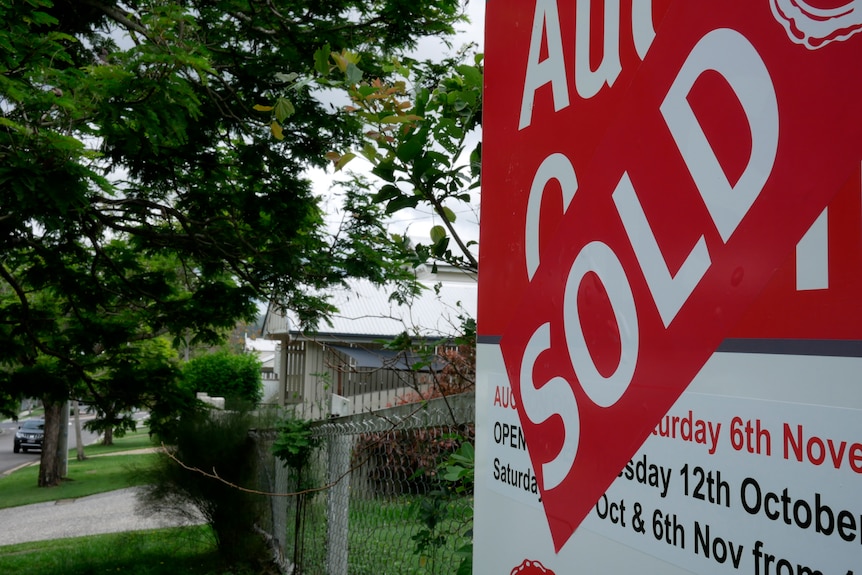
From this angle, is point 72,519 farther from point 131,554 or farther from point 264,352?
point 264,352

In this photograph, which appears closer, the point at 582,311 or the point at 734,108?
the point at 734,108

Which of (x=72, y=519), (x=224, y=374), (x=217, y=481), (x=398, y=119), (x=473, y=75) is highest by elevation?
(x=473, y=75)

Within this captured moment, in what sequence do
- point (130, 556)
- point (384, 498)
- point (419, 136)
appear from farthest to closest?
point (130, 556) < point (384, 498) < point (419, 136)

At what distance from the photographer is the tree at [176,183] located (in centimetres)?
637

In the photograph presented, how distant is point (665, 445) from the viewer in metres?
1.06

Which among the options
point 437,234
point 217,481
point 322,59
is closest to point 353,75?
point 322,59

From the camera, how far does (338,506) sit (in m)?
4.84

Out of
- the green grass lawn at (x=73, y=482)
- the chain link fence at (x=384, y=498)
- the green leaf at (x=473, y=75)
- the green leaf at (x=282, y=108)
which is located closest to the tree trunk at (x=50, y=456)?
the green grass lawn at (x=73, y=482)

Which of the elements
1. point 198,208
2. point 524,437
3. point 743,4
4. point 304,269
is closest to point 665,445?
point 524,437

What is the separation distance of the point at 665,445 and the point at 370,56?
809 cm

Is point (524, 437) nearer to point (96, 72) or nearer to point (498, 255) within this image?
point (498, 255)

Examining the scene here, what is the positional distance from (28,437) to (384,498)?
4003 cm

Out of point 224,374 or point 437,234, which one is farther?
point 224,374

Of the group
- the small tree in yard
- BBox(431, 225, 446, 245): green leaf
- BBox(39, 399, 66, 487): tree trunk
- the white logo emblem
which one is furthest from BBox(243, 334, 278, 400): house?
the white logo emblem
